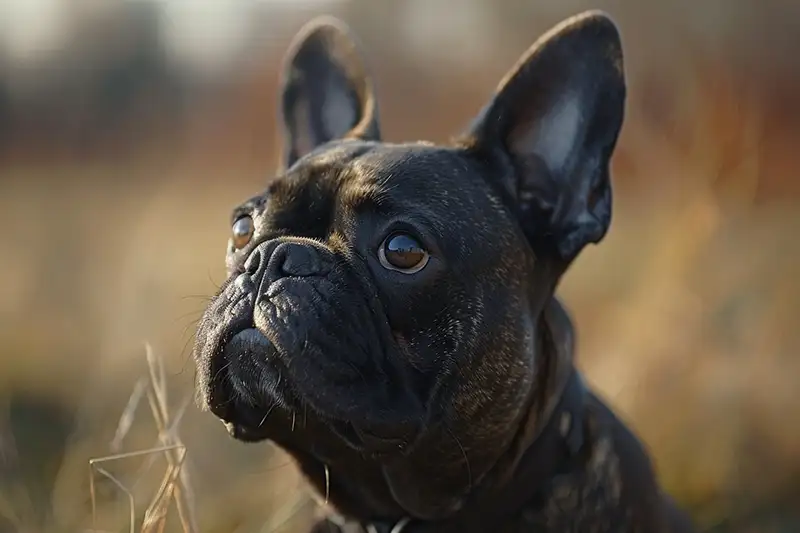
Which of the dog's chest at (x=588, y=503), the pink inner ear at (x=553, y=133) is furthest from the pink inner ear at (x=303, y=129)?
the dog's chest at (x=588, y=503)

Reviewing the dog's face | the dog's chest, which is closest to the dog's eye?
the dog's face

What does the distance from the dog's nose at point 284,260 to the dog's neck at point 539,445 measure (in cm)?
63

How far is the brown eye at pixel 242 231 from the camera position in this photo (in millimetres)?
2121

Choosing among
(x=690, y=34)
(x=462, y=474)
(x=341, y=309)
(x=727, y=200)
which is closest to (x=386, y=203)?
(x=341, y=309)

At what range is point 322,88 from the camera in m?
2.78

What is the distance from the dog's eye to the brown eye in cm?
38

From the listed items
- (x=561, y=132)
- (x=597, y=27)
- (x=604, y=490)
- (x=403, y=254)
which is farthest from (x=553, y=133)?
(x=604, y=490)

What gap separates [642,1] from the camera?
5.27m

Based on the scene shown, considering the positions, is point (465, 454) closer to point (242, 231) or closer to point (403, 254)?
point (403, 254)

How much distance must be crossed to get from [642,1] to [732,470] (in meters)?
2.84

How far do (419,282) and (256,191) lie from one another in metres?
3.40

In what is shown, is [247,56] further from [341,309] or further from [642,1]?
A: [341,309]

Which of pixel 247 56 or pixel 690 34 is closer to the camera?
pixel 690 34

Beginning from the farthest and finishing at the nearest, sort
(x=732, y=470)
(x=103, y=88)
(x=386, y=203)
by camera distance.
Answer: (x=103, y=88), (x=732, y=470), (x=386, y=203)
